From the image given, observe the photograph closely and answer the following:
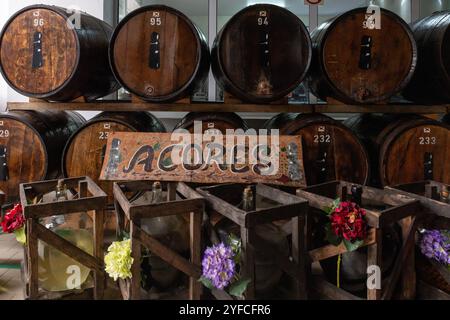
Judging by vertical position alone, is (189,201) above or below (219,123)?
below

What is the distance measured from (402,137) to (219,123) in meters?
1.17

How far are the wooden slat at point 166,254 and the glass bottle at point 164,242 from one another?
183mm

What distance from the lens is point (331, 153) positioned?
2.44 m

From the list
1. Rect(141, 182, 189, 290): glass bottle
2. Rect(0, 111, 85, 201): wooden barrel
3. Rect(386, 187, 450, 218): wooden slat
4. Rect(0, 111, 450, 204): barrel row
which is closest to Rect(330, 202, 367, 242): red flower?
Rect(386, 187, 450, 218): wooden slat

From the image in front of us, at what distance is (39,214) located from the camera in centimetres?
161

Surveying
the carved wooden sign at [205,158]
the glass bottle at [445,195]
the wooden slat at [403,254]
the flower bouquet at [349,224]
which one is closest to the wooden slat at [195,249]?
the carved wooden sign at [205,158]

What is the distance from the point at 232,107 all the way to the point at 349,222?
126cm

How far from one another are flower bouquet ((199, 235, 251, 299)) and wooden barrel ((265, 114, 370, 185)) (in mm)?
1052

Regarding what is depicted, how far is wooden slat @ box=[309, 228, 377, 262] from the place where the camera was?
160cm

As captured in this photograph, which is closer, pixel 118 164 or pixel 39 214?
pixel 39 214

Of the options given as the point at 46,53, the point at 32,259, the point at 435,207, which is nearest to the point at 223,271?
the point at 32,259

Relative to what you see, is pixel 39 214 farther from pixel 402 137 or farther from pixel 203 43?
pixel 402 137

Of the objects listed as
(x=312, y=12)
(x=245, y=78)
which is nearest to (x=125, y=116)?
(x=245, y=78)

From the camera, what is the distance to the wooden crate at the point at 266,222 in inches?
60.4
